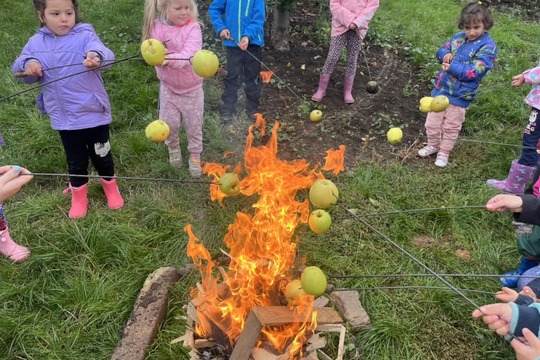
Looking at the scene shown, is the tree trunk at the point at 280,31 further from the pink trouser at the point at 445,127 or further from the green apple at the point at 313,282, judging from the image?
the green apple at the point at 313,282

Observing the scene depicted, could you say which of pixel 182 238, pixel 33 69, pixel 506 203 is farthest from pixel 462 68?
pixel 33 69

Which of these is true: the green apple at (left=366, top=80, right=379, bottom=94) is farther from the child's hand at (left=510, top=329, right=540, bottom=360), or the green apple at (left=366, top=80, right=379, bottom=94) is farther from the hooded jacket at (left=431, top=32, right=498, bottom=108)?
the child's hand at (left=510, top=329, right=540, bottom=360)

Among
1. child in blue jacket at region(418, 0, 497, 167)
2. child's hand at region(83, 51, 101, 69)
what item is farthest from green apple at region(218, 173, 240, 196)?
child in blue jacket at region(418, 0, 497, 167)

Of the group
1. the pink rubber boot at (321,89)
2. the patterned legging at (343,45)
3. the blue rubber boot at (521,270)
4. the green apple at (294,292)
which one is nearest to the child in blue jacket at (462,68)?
the patterned legging at (343,45)

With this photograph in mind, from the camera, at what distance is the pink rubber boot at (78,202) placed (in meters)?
3.87

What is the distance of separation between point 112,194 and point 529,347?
3397 millimetres

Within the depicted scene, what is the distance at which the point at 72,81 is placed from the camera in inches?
138

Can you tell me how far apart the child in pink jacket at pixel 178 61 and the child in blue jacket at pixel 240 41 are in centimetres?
60

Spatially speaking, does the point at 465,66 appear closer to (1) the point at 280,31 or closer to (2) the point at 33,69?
(1) the point at 280,31

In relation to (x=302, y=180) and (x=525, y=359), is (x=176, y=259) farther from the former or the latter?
(x=525, y=359)

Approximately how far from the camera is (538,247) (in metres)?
3.10

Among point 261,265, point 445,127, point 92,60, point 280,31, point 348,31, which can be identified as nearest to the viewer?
point 261,265

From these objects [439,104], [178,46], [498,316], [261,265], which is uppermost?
[178,46]

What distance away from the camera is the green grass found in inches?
120
